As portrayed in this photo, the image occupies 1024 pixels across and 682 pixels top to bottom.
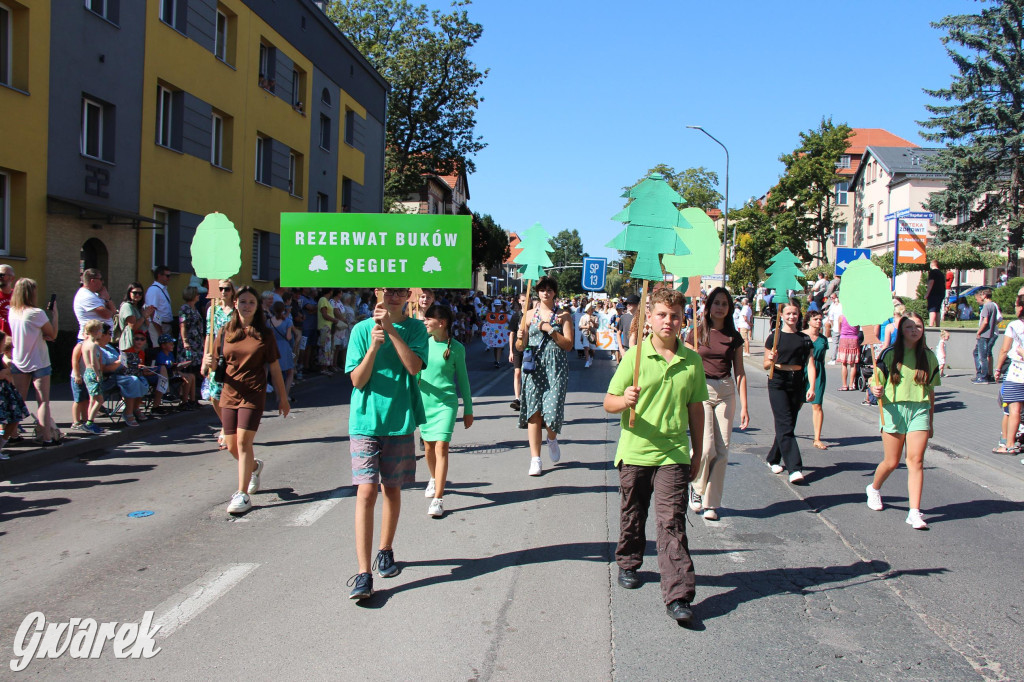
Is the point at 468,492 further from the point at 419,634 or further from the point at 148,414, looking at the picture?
the point at 148,414

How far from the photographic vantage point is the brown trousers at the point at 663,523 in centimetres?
423

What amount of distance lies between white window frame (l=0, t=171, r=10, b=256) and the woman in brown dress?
9.68 m

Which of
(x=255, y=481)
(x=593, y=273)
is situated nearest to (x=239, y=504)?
(x=255, y=481)

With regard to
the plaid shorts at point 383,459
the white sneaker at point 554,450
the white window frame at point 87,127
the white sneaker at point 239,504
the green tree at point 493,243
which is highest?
the green tree at point 493,243

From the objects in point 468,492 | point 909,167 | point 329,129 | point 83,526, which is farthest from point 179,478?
point 909,167

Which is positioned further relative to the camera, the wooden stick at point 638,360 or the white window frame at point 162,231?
the white window frame at point 162,231

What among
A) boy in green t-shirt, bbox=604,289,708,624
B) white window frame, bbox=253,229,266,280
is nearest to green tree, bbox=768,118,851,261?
white window frame, bbox=253,229,266,280

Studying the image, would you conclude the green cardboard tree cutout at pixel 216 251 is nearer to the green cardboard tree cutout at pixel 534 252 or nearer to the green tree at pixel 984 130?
the green cardboard tree cutout at pixel 534 252

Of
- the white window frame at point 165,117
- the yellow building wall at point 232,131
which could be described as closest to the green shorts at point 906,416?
the yellow building wall at point 232,131

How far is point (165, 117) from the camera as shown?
746 inches

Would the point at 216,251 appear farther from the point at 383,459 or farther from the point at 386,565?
the point at 386,565

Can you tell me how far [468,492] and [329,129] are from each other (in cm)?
2572

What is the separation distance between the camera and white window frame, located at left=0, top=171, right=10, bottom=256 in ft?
45.0

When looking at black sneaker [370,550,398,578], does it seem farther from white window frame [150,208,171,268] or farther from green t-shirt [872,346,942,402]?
white window frame [150,208,171,268]
